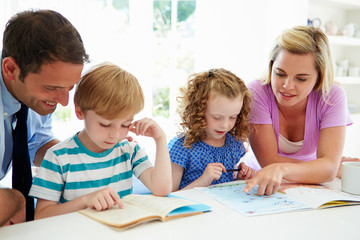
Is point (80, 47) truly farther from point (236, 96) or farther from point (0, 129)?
point (236, 96)

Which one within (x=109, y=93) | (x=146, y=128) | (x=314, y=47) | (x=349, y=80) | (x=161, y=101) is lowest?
(x=161, y=101)

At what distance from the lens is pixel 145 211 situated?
104cm

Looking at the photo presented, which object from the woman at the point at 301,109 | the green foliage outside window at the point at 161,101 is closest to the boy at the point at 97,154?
the woman at the point at 301,109

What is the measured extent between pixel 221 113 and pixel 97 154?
0.51 meters

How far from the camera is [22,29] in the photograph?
1.18 m

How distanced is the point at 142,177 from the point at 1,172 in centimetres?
57

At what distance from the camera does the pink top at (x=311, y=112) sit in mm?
1681

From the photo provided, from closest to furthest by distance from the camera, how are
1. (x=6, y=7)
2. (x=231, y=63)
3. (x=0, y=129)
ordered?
(x=0, y=129)
(x=6, y=7)
(x=231, y=63)

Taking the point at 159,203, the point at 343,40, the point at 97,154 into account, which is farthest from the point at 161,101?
the point at 159,203

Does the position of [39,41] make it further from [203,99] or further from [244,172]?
[244,172]

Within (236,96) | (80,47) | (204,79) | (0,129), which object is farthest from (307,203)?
(0,129)

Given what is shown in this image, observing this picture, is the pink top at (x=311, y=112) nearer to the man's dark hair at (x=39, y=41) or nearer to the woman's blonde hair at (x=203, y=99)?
the woman's blonde hair at (x=203, y=99)

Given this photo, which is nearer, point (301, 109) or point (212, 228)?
point (212, 228)

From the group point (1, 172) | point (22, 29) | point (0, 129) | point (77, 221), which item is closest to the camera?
point (77, 221)
